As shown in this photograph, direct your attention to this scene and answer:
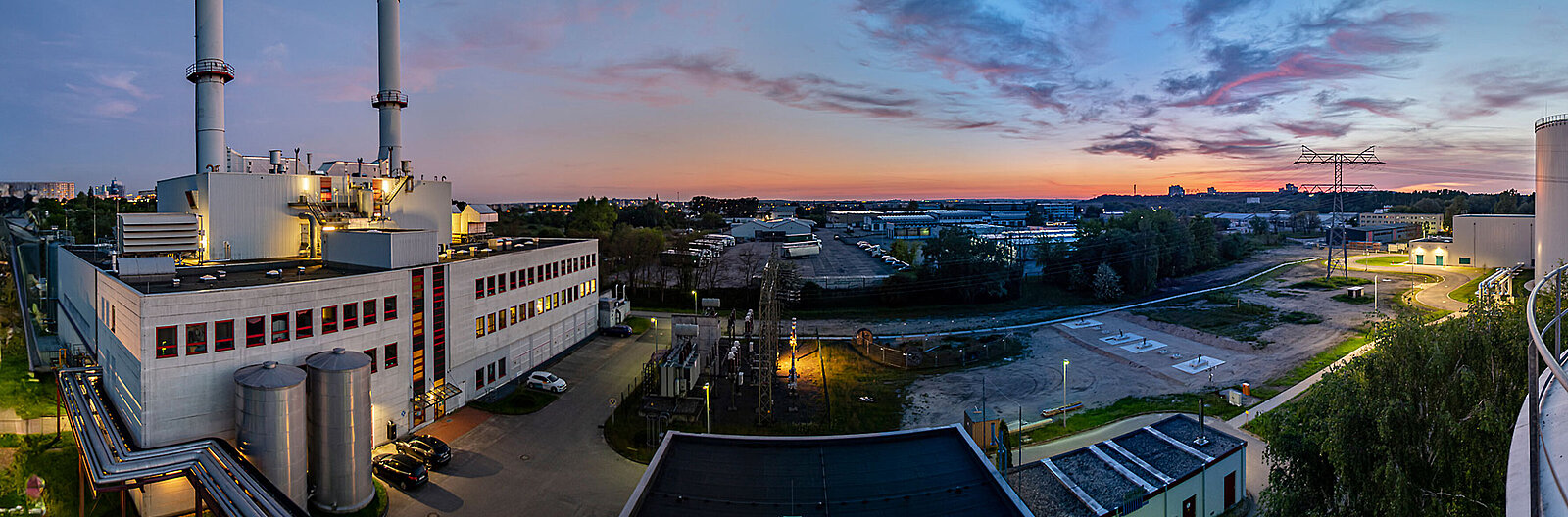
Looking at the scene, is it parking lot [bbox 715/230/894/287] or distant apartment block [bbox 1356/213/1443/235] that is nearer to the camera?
parking lot [bbox 715/230/894/287]

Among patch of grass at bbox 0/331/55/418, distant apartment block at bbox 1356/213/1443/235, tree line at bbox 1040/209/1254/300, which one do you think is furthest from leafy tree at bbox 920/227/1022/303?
distant apartment block at bbox 1356/213/1443/235

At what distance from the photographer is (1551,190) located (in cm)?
3566

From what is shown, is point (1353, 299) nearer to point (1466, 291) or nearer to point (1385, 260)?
point (1466, 291)

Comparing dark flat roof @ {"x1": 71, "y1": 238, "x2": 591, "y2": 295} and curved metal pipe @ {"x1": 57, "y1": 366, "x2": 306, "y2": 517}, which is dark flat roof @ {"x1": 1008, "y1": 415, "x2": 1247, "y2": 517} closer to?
curved metal pipe @ {"x1": 57, "y1": 366, "x2": 306, "y2": 517}

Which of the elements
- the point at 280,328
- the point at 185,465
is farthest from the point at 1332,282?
the point at 185,465

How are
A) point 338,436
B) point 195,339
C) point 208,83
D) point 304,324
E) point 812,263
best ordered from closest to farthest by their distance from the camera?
A: 1. point 195,339
2. point 338,436
3. point 304,324
4. point 208,83
5. point 812,263

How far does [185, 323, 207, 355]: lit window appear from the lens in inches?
606

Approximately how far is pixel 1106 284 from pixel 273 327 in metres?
52.0

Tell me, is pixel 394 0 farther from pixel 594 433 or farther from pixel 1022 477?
pixel 1022 477

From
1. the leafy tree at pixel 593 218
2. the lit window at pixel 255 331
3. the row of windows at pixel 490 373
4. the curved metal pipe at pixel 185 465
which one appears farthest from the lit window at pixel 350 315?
the leafy tree at pixel 593 218

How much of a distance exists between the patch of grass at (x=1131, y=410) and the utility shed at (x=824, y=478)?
402 inches

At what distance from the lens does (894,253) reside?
63.8 metres

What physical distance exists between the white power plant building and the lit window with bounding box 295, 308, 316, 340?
0.03 m

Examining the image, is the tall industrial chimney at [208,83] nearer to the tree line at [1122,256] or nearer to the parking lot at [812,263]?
the parking lot at [812,263]
